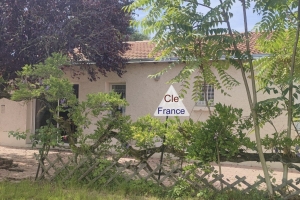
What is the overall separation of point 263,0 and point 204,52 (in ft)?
3.98

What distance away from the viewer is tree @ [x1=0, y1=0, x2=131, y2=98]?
33.1ft

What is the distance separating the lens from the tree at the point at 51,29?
33.1 ft

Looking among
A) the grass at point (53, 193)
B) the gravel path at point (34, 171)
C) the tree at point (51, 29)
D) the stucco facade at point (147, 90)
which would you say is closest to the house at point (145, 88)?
the stucco facade at point (147, 90)

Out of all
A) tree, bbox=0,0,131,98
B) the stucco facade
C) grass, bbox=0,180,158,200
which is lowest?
grass, bbox=0,180,158,200

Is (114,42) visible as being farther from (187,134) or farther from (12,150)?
(12,150)

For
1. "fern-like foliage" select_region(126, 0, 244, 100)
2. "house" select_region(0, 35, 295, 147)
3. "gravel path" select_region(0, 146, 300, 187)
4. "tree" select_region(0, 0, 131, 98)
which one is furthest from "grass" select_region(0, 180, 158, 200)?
"house" select_region(0, 35, 295, 147)

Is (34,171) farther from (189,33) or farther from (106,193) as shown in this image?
(189,33)

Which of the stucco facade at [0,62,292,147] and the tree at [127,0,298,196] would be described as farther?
the stucco facade at [0,62,292,147]

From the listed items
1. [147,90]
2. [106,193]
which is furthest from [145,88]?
[106,193]

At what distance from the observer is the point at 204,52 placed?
19.7ft

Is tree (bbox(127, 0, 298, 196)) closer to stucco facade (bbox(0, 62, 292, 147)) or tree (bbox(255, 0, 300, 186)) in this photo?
tree (bbox(255, 0, 300, 186))

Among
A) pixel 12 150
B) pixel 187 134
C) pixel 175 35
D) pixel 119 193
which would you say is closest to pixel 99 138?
pixel 119 193

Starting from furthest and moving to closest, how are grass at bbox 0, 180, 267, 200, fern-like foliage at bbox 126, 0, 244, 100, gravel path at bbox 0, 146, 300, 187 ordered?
gravel path at bbox 0, 146, 300, 187 < grass at bbox 0, 180, 267, 200 < fern-like foliage at bbox 126, 0, 244, 100

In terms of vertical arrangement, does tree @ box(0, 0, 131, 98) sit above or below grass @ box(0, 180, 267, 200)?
above
